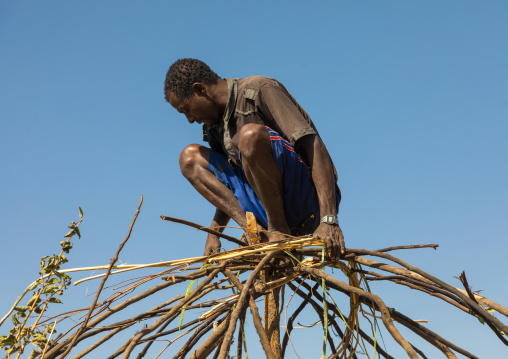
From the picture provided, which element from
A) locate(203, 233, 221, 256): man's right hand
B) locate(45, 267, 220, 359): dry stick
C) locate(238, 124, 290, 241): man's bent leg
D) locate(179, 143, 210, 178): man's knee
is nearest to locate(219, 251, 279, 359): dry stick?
locate(45, 267, 220, 359): dry stick

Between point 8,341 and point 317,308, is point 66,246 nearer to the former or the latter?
point 8,341

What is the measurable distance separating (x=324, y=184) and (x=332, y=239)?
0.38 meters

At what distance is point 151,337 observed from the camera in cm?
262

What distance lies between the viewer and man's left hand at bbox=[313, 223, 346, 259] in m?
3.03

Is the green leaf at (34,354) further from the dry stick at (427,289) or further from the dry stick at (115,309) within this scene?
the dry stick at (427,289)

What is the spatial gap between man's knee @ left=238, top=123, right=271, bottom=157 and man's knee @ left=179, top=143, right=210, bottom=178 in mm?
801

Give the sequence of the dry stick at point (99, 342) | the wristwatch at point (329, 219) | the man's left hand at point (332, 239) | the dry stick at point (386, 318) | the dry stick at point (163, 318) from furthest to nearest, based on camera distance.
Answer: the wristwatch at point (329, 219) → the man's left hand at point (332, 239) → the dry stick at point (99, 342) → the dry stick at point (163, 318) → the dry stick at point (386, 318)

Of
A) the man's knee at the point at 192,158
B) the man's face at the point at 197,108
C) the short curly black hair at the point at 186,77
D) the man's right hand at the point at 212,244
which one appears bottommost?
the man's right hand at the point at 212,244

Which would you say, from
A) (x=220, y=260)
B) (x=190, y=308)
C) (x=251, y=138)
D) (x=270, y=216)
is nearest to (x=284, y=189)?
(x=270, y=216)

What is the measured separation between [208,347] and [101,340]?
A: 0.45 meters

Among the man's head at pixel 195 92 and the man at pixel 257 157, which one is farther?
the man's head at pixel 195 92

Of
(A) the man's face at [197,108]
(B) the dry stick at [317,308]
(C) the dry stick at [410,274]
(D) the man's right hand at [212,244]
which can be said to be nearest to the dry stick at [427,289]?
(C) the dry stick at [410,274]

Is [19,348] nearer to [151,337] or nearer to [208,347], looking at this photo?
[151,337]

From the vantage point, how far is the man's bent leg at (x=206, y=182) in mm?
3945
